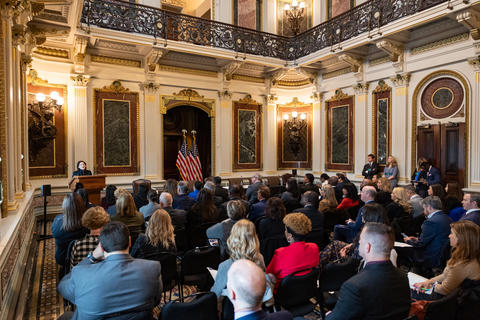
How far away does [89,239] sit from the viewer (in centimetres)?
309

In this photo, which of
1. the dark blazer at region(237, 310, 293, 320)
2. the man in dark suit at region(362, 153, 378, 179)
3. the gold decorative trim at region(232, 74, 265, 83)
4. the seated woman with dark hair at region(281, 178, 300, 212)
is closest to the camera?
the dark blazer at region(237, 310, 293, 320)

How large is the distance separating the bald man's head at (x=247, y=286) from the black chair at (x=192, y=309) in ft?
2.11

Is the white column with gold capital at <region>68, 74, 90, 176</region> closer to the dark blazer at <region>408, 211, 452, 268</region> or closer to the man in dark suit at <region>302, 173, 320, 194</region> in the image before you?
the man in dark suit at <region>302, 173, 320, 194</region>

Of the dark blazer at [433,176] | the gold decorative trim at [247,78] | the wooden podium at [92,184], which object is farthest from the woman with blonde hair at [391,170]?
the wooden podium at [92,184]

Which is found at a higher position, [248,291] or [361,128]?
[361,128]

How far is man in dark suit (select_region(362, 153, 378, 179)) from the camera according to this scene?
354 inches

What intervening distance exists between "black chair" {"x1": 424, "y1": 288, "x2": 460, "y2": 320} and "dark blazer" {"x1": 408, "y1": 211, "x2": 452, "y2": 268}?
177cm

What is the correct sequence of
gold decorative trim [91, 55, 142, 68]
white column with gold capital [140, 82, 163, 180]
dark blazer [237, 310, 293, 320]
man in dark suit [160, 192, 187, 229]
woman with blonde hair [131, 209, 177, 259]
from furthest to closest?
white column with gold capital [140, 82, 163, 180], gold decorative trim [91, 55, 142, 68], man in dark suit [160, 192, 187, 229], woman with blonde hair [131, 209, 177, 259], dark blazer [237, 310, 293, 320]

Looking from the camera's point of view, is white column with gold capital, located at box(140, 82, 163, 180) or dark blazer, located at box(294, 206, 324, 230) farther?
white column with gold capital, located at box(140, 82, 163, 180)

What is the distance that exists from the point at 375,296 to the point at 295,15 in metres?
11.3

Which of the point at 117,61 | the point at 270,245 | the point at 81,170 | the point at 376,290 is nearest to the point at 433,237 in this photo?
the point at 270,245

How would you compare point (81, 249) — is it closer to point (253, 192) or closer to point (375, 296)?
point (375, 296)

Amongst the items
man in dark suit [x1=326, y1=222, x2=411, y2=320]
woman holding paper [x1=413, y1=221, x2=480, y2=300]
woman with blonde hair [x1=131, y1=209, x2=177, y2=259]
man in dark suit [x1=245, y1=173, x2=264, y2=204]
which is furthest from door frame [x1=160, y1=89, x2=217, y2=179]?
man in dark suit [x1=326, y1=222, x2=411, y2=320]

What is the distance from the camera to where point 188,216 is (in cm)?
466
